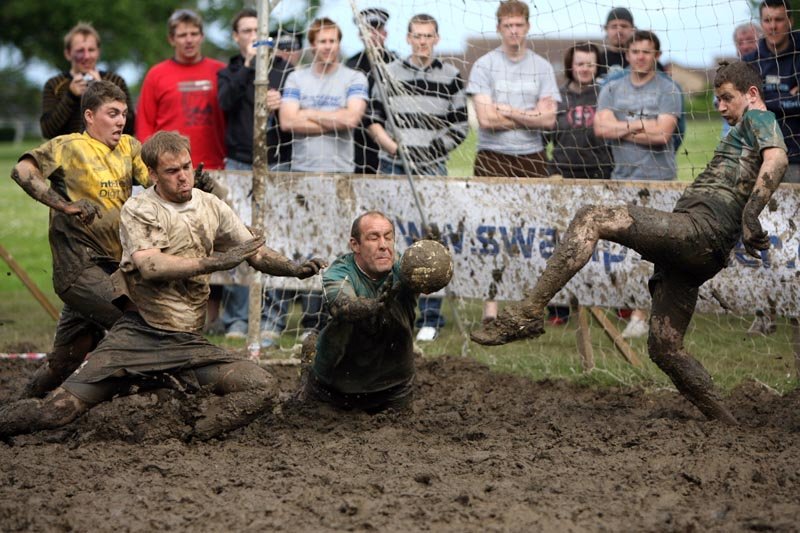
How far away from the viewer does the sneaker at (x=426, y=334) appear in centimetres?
998

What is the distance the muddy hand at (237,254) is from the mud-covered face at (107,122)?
152 centimetres

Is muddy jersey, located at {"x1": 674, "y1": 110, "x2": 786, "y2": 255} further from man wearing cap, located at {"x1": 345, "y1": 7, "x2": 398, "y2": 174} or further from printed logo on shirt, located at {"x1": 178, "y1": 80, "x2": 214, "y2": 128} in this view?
printed logo on shirt, located at {"x1": 178, "y1": 80, "x2": 214, "y2": 128}

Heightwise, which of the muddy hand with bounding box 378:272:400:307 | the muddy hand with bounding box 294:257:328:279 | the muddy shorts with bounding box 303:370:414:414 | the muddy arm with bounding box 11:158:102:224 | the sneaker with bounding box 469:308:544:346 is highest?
the muddy arm with bounding box 11:158:102:224

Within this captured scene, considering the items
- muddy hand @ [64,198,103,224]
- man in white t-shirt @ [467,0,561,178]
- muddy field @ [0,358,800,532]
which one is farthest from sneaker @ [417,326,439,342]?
muddy hand @ [64,198,103,224]

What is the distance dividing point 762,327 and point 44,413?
17.4 feet

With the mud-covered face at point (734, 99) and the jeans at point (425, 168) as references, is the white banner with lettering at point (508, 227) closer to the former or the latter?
the jeans at point (425, 168)

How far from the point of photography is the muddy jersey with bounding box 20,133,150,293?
23.4 ft

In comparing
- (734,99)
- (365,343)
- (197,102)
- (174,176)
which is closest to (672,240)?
(734,99)

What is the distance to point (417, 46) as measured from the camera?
984cm

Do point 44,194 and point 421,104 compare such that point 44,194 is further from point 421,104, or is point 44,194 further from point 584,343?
point 584,343

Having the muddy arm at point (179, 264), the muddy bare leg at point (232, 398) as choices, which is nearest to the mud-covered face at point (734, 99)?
the muddy arm at point (179, 264)

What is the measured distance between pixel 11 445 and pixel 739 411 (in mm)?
4563

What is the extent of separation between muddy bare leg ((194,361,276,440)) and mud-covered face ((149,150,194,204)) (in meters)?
1.03

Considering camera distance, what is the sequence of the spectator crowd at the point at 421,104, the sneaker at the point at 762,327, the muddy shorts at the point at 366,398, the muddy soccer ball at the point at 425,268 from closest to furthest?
the muddy soccer ball at the point at 425,268 → the muddy shorts at the point at 366,398 → the sneaker at the point at 762,327 → the spectator crowd at the point at 421,104
